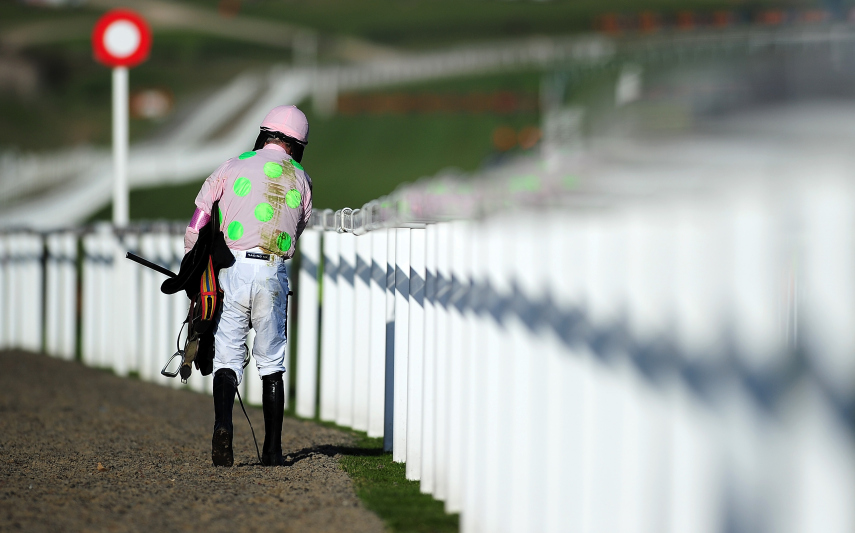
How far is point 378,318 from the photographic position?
7.23 m

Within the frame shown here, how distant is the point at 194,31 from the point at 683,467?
247ft

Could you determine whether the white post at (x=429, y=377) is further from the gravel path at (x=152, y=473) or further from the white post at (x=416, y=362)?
the gravel path at (x=152, y=473)

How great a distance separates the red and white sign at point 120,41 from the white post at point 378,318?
6.99 m

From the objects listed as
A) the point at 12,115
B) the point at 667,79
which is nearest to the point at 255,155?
the point at 667,79

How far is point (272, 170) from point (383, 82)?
4008cm

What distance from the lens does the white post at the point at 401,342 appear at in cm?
630

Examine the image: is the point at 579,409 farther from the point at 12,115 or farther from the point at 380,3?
the point at 380,3

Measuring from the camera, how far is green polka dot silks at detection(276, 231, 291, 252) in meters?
6.32

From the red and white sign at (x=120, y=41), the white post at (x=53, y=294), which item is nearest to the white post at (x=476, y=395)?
the white post at (x=53, y=294)

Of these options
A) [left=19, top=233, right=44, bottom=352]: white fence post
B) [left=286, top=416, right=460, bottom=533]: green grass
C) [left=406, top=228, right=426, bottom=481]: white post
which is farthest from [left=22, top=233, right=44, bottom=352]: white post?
[left=406, top=228, right=426, bottom=481]: white post

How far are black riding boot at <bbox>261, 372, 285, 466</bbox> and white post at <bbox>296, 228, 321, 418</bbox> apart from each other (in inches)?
90.6

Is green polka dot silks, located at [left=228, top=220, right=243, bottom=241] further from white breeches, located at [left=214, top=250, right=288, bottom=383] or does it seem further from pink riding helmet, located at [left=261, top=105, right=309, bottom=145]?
pink riding helmet, located at [left=261, top=105, right=309, bottom=145]

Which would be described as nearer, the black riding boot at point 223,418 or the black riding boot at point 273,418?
the black riding boot at point 223,418

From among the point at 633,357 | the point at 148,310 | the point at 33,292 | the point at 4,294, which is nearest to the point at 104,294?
the point at 148,310
